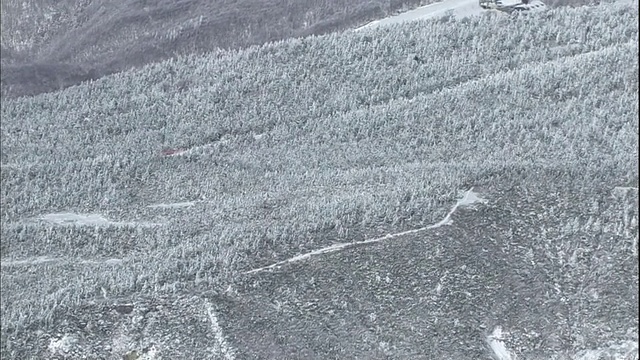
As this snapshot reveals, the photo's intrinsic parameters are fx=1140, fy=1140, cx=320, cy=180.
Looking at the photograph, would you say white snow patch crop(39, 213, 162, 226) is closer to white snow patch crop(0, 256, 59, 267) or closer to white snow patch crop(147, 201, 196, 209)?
white snow patch crop(147, 201, 196, 209)

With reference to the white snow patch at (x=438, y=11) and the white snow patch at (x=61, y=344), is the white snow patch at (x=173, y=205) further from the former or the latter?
the white snow patch at (x=438, y=11)

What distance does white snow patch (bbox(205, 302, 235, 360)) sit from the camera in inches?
1766

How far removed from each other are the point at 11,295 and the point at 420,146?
24.8 meters

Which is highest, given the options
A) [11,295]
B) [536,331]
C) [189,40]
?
[189,40]

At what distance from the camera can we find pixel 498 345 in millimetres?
45375

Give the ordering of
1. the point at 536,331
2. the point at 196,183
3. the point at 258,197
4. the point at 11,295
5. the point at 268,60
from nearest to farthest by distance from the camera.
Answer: the point at 536,331, the point at 11,295, the point at 258,197, the point at 196,183, the point at 268,60

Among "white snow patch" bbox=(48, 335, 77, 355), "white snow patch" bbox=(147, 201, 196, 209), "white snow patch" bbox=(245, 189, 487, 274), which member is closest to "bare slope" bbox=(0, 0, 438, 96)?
"white snow patch" bbox=(147, 201, 196, 209)

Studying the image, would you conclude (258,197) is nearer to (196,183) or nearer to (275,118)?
(196,183)

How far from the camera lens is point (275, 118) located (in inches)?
2768

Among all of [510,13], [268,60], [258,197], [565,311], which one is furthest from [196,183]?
[510,13]

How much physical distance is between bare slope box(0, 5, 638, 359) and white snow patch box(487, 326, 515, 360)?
49 cm

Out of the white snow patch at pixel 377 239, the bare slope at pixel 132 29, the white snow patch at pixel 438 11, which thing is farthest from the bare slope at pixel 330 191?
the white snow patch at pixel 438 11

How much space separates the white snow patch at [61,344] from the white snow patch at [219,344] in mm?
5595

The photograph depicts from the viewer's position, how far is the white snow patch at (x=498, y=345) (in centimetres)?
4491
